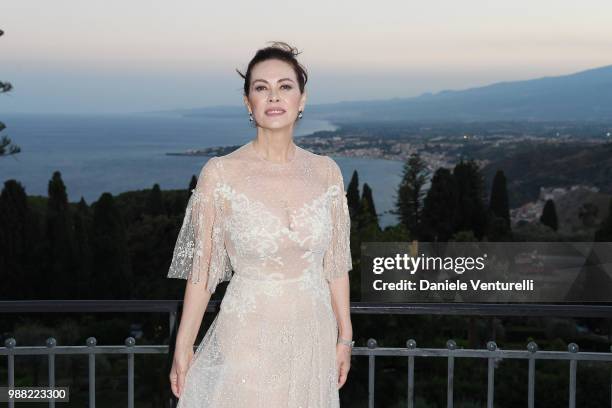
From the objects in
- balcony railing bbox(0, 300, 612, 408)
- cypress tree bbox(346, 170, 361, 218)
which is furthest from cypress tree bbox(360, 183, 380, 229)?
balcony railing bbox(0, 300, 612, 408)

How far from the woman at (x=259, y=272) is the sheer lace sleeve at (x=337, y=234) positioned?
107 mm

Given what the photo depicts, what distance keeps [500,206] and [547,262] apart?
21.7ft

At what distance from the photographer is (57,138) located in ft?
200

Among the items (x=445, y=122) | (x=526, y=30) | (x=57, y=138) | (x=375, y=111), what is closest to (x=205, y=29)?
(x=526, y=30)

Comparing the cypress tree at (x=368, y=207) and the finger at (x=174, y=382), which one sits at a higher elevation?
the finger at (x=174, y=382)

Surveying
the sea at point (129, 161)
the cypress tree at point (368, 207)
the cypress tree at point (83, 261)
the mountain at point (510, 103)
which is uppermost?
the mountain at point (510, 103)

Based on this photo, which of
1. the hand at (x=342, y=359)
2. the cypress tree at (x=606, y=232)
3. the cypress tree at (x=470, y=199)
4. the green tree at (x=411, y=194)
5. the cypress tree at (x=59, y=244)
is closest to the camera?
the hand at (x=342, y=359)

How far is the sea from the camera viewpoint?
3462 centimetres

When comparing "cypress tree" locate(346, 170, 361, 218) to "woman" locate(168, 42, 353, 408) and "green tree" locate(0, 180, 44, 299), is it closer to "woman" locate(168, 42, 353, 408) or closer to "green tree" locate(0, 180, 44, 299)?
"green tree" locate(0, 180, 44, 299)

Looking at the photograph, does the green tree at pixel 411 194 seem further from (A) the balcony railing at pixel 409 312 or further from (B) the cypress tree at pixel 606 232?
(A) the balcony railing at pixel 409 312

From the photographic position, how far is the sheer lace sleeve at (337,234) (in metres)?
2.13

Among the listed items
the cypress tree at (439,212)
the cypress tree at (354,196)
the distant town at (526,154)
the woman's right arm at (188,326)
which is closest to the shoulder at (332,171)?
the woman's right arm at (188,326)

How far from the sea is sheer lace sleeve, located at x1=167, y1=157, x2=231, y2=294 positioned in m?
22.3

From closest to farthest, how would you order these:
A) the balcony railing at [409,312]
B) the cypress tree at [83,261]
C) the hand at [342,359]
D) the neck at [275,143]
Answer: the neck at [275,143] < the hand at [342,359] < the balcony railing at [409,312] < the cypress tree at [83,261]
